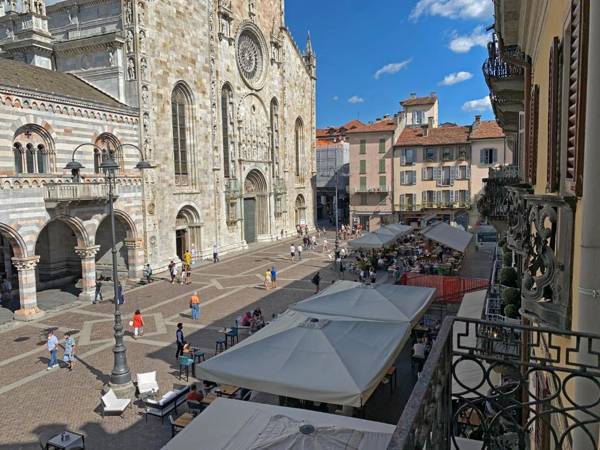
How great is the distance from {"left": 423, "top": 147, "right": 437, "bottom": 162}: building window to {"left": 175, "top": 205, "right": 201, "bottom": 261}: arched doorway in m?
25.0

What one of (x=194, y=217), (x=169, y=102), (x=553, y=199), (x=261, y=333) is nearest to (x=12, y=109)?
(x=169, y=102)

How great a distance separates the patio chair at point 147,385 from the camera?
13.0 metres

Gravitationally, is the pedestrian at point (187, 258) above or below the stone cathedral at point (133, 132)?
below

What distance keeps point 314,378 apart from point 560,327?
19.5ft

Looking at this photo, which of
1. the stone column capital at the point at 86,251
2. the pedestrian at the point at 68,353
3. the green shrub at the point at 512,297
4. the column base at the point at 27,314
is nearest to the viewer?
the green shrub at the point at 512,297

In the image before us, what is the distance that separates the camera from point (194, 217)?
1371 inches

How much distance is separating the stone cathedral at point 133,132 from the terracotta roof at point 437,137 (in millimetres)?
13651

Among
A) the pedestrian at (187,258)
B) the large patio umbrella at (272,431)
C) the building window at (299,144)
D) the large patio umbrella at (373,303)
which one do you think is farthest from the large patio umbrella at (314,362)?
the building window at (299,144)

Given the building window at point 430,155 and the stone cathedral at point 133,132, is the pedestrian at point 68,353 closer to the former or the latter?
the stone cathedral at point 133,132

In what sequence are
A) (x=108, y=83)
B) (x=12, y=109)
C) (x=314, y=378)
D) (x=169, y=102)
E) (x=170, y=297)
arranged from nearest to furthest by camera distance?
(x=314, y=378), (x=12, y=109), (x=170, y=297), (x=108, y=83), (x=169, y=102)

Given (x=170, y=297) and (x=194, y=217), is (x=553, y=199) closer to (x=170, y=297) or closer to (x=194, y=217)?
(x=170, y=297)

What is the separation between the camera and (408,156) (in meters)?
48.5

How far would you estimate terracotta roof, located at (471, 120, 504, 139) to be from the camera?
45062 mm

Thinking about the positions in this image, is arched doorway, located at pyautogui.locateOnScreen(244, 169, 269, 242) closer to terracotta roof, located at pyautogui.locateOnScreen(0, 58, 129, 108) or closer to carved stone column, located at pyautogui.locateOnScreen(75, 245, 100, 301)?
terracotta roof, located at pyautogui.locateOnScreen(0, 58, 129, 108)
